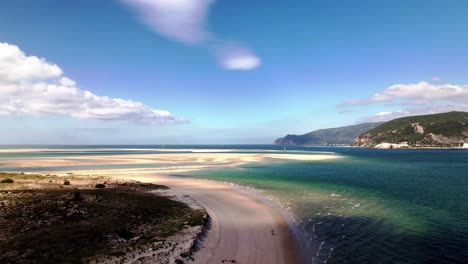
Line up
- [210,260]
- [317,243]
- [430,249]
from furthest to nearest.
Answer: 1. [317,243]
2. [430,249]
3. [210,260]

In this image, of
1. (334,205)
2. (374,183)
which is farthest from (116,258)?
(374,183)

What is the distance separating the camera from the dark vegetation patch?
17516 millimetres

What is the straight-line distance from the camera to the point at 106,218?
Result: 84.7ft

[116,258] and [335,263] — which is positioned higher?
[116,258]

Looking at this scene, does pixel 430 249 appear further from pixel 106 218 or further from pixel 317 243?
pixel 106 218

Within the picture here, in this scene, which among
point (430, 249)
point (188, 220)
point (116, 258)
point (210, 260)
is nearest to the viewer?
point (116, 258)

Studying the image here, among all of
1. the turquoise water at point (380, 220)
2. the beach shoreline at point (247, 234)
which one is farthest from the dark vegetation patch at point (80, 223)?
the turquoise water at point (380, 220)

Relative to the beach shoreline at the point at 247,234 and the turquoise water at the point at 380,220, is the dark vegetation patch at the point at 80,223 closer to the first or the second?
the beach shoreline at the point at 247,234

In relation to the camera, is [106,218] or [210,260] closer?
[210,260]

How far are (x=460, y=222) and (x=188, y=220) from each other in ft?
98.4

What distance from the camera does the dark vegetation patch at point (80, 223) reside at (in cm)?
1752

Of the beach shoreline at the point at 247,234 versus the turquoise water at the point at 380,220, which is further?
the turquoise water at the point at 380,220

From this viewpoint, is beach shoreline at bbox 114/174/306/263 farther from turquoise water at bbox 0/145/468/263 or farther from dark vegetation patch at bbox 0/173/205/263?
dark vegetation patch at bbox 0/173/205/263

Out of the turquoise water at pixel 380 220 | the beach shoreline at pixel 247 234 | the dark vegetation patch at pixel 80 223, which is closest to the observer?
the dark vegetation patch at pixel 80 223
